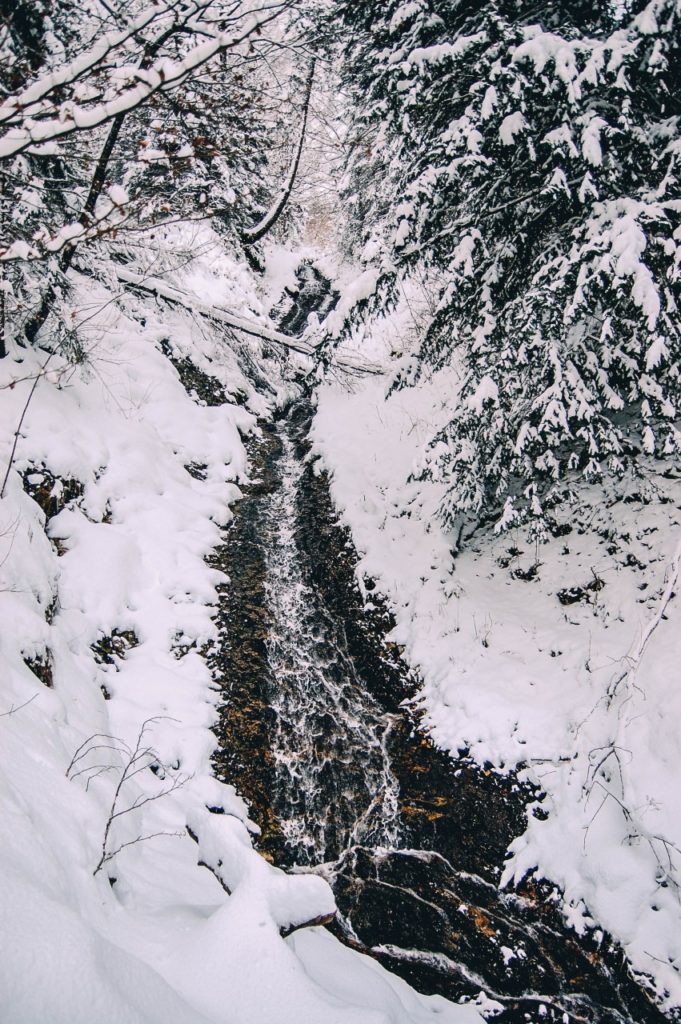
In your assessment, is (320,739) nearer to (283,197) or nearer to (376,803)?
(376,803)

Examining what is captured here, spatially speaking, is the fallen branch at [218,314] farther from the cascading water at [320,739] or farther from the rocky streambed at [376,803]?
the cascading water at [320,739]

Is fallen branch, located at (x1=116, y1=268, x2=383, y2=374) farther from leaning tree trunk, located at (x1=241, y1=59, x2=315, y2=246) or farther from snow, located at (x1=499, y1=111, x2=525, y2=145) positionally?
leaning tree trunk, located at (x1=241, y1=59, x2=315, y2=246)

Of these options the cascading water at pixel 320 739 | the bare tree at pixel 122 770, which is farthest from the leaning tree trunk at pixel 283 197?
the bare tree at pixel 122 770

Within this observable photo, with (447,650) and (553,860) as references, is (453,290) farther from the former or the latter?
(553,860)

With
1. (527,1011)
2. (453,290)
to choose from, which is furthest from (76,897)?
(453,290)

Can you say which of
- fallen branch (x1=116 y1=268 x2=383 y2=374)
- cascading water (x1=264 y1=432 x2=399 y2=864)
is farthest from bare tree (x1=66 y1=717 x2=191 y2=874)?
fallen branch (x1=116 y1=268 x2=383 y2=374)
